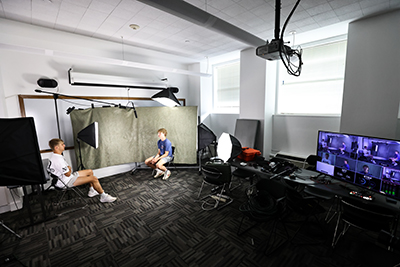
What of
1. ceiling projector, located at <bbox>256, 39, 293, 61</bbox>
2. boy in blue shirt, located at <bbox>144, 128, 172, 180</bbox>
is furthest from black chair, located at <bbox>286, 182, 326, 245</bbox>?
boy in blue shirt, located at <bbox>144, 128, 172, 180</bbox>

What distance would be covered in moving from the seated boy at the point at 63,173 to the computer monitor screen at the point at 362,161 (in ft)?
13.1

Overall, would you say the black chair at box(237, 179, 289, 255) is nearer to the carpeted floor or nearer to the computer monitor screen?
the carpeted floor

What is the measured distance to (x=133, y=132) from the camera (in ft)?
17.3

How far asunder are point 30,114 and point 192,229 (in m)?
4.14

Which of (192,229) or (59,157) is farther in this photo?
(59,157)

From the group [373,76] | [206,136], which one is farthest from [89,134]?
[373,76]

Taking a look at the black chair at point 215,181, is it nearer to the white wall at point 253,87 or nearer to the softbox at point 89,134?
the white wall at point 253,87

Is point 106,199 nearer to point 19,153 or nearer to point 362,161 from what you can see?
point 19,153

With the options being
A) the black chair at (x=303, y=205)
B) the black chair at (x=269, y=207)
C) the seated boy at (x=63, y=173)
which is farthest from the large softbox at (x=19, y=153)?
the black chair at (x=303, y=205)

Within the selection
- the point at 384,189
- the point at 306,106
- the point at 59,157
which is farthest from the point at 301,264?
the point at 59,157

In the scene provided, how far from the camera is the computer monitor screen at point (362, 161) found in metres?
2.18

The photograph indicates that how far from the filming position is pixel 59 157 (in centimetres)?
329

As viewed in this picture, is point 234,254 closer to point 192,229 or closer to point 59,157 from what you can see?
point 192,229

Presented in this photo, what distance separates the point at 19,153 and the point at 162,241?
87.2 inches
